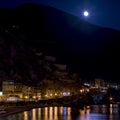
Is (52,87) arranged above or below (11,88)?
above

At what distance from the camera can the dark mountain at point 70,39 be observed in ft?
433

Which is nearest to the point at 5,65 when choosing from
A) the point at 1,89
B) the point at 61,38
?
the point at 1,89

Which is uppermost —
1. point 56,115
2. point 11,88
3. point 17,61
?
point 17,61

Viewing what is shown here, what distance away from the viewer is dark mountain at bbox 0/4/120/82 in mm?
131875

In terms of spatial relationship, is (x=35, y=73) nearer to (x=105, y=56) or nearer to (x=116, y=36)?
(x=105, y=56)

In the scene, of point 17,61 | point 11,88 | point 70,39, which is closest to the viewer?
point 11,88

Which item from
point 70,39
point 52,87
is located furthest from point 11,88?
point 70,39

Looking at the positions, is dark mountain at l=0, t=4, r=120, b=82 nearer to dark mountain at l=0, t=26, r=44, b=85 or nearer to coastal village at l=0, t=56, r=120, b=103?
coastal village at l=0, t=56, r=120, b=103

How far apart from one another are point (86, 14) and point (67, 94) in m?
80.7

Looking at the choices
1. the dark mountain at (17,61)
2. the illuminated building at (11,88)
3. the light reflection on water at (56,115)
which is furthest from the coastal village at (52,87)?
the light reflection on water at (56,115)

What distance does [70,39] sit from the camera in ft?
479

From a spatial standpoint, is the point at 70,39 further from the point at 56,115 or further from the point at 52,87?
the point at 56,115

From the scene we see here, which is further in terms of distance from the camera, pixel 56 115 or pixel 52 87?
pixel 52 87

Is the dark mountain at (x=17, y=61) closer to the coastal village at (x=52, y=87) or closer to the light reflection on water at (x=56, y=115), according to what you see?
the coastal village at (x=52, y=87)
